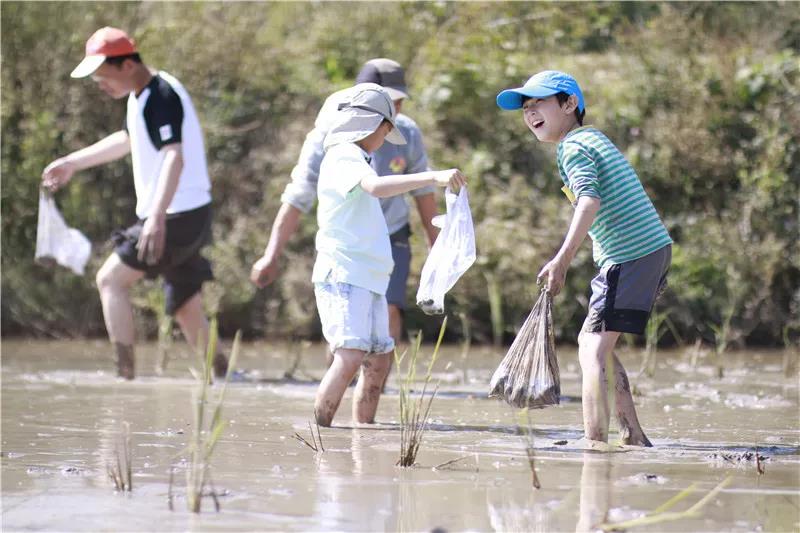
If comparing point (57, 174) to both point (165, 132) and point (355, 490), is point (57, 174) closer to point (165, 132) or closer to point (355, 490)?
point (165, 132)

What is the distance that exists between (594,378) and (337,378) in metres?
1.18

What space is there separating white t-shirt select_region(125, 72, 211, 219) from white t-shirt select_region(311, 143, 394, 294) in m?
2.35

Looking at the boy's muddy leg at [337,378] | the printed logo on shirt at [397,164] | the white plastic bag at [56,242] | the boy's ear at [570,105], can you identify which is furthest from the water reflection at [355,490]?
the white plastic bag at [56,242]

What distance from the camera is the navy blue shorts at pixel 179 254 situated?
27.1ft

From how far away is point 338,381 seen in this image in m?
5.99

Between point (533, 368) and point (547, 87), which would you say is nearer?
point (533, 368)

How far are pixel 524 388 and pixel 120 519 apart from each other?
6.57ft

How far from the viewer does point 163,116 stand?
815cm

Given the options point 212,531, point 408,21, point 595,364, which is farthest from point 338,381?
point 408,21

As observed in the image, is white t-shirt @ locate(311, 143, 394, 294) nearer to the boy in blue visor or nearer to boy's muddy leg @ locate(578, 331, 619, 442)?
the boy in blue visor

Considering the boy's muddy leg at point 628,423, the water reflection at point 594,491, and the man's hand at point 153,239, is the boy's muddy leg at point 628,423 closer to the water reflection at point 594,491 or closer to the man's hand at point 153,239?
the water reflection at point 594,491

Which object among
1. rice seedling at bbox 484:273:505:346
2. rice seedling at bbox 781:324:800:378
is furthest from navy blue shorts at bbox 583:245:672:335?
rice seedling at bbox 484:273:505:346

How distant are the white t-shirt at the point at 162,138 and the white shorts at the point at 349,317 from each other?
242 cm

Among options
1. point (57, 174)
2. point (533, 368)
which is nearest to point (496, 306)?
point (57, 174)
